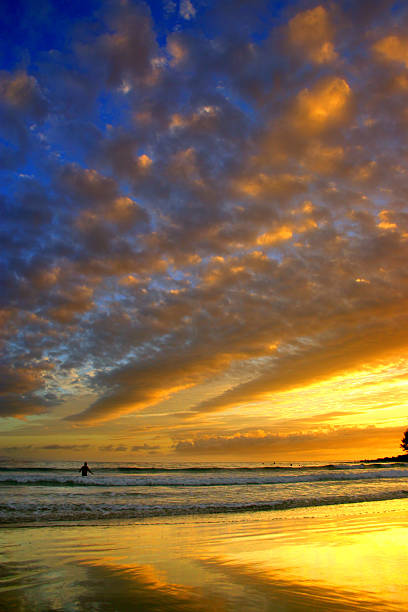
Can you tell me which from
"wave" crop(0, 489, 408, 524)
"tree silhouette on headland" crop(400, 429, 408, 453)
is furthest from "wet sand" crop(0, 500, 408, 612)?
"tree silhouette on headland" crop(400, 429, 408, 453)

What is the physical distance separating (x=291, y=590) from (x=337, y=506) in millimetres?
16740

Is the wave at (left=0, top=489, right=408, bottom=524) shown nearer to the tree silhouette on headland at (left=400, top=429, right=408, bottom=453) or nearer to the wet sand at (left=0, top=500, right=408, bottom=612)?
the wet sand at (left=0, top=500, right=408, bottom=612)

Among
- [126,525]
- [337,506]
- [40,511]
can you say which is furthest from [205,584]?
[337,506]

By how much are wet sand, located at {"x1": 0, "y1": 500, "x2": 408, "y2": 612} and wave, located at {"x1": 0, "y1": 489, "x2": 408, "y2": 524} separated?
10.1ft

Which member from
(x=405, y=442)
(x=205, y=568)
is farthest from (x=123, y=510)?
(x=405, y=442)

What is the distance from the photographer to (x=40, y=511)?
18.0 meters

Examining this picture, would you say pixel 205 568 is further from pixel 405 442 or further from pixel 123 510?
pixel 405 442

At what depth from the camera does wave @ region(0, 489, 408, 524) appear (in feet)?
53.9

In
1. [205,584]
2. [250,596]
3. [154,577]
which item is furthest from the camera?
[154,577]

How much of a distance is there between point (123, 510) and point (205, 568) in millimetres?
12671

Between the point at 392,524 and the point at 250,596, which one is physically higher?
the point at 250,596

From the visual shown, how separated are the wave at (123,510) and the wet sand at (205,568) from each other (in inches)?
121

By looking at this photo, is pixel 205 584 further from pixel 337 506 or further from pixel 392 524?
pixel 337 506

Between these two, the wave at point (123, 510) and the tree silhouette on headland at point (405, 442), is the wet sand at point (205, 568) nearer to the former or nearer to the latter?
the wave at point (123, 510)
